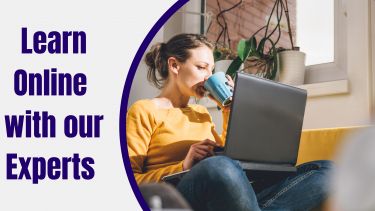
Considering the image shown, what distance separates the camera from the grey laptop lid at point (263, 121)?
0.93m

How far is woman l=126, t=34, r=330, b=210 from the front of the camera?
900mm

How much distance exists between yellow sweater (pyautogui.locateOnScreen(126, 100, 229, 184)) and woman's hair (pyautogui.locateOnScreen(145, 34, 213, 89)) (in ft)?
0.49

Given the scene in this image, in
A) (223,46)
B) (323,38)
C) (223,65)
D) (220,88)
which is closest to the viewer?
(220,88)

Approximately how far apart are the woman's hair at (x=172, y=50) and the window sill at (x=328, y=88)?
1.55 feet

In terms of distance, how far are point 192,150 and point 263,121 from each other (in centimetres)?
17

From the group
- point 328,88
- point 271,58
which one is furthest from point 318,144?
point 271,58

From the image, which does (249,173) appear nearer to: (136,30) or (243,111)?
(243,111)

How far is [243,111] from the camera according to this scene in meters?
0.93

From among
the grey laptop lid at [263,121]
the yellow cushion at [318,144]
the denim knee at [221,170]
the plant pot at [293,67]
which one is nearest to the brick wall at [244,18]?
the plant pot at [293,67]

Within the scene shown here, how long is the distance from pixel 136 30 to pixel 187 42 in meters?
0.46

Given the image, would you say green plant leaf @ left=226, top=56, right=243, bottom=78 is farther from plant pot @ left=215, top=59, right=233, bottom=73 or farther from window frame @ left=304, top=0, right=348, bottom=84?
window frame @ left=304, top=0, right=348, bottom=84

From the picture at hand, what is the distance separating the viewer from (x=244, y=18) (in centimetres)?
212

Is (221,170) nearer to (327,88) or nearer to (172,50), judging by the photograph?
(172,50)

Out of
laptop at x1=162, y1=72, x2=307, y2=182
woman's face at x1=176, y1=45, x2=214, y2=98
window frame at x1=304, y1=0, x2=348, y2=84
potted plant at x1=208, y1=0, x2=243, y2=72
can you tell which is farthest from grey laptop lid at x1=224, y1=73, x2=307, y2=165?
potted plant at x1=208, y1=0, x2=243, y2=72
